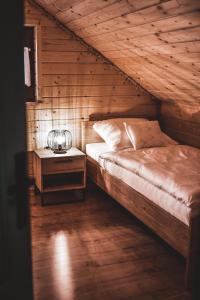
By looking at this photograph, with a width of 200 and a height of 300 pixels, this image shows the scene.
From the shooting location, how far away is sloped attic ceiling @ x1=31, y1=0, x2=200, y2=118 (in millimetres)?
2304

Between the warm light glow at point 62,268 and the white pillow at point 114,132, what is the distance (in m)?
1.21

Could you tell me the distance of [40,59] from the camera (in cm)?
387

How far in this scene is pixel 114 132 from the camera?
393 cm

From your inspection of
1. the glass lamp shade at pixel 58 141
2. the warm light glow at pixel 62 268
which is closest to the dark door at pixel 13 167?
the warm light glow at pixel 62 268

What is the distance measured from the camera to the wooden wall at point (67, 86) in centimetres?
386

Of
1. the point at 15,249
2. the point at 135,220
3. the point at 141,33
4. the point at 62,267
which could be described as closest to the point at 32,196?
the point at 135,220

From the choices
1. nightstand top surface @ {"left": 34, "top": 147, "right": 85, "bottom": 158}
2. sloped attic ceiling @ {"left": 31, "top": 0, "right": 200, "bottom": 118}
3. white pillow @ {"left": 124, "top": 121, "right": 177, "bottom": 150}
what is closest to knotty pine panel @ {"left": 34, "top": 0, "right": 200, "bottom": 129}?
sloped attic ceiling @ {"left": 31, "top": 0, "right": 200, "bottom": 118}

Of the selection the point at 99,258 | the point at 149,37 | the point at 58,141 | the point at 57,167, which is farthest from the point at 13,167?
the point at 58,141

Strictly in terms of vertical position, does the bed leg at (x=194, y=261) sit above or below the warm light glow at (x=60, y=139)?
below

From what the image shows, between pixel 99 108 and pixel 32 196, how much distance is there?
130 centimetres

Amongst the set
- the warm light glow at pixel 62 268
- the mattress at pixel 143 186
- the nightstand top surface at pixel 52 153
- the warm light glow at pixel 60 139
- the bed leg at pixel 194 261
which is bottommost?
the warm light glow at pixel 62 268

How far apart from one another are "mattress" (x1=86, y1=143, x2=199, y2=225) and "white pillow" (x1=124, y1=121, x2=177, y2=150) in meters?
0.31

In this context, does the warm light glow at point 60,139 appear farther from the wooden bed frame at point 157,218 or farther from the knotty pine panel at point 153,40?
the knotty pine panel at point 153,40

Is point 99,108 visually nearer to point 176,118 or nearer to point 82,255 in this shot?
point 176,118
